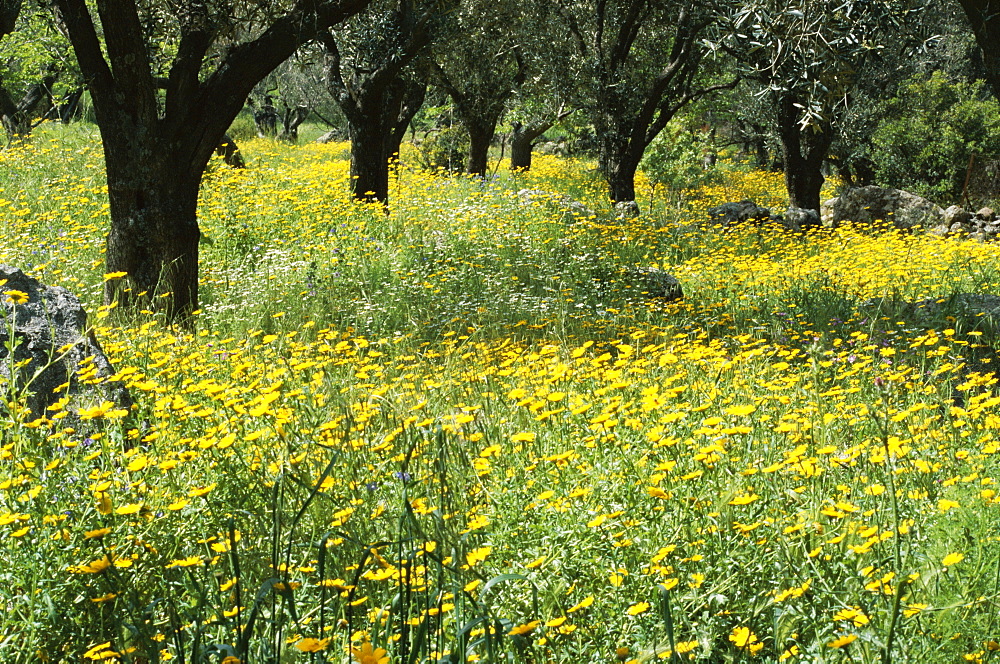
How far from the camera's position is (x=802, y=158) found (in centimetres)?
1767

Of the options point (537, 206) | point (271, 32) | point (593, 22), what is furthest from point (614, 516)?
point (593, 22)

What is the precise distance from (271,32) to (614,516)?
6.69m

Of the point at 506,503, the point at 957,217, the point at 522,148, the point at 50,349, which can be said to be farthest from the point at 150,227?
the point at 522,148

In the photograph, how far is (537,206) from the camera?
12.3 meters

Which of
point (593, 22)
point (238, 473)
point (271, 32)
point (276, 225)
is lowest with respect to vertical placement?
point (238, 473)

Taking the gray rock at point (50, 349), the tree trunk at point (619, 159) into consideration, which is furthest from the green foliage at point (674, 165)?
the gray rock at point (50, 349)

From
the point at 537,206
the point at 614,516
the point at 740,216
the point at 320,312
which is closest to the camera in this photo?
the point at 614,516

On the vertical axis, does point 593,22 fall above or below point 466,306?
above

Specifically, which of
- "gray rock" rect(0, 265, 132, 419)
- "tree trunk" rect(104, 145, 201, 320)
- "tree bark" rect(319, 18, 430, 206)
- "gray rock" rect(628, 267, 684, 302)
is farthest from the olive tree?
"gray rock" rect(0, 265, 132, 419)

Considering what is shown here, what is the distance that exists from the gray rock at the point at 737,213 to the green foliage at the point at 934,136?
8953 millimetres

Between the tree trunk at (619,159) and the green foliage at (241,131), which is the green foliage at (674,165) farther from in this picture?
the green foliage at (241,131)

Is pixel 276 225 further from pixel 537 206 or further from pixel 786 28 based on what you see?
pixel 786 28

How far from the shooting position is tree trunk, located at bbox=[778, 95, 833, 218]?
17.1m

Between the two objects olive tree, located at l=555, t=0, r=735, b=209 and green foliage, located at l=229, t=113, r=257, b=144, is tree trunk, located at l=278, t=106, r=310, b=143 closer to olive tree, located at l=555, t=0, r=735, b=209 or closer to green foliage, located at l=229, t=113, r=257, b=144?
green foliage, located at l=229, t=113, r=257, b=144
